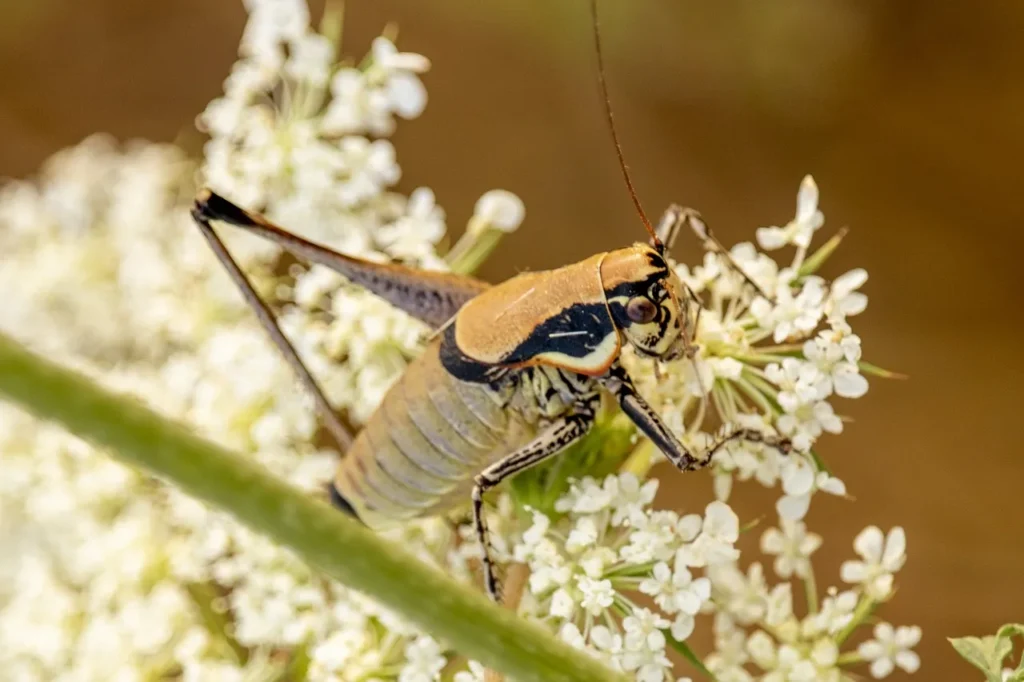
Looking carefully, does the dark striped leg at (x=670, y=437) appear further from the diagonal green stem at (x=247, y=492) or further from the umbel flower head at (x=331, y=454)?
the diagonal green stem at (x=247, y=492)

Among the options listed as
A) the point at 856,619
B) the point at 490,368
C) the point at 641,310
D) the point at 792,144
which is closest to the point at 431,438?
the point at 490,368

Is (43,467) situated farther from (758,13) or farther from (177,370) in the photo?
(758,13)

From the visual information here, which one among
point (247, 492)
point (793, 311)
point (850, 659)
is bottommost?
point (247, 492)

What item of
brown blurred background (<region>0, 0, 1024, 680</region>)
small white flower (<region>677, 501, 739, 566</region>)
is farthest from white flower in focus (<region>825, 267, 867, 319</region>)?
brown blurred background (<region>0, 0, 1024, 680</region>)

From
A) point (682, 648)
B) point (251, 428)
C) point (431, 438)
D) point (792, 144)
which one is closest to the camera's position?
point (682, 648)

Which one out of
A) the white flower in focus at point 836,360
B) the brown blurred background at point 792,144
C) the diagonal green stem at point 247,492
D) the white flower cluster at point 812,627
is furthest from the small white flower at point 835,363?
the brown blurred background at point 792,144

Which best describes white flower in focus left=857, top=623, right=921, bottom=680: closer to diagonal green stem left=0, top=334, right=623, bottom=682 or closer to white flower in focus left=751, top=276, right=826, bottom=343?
white flower in focus left=751, top=276, right=826, bottom=343

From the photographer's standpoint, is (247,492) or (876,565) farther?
(876,565)

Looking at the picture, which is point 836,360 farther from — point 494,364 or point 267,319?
point 267,319
